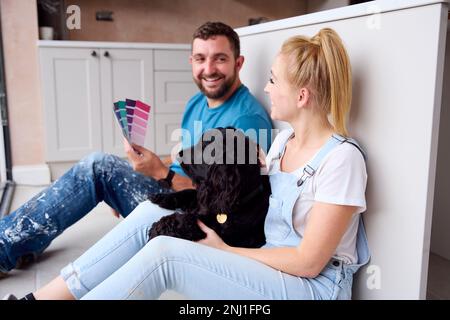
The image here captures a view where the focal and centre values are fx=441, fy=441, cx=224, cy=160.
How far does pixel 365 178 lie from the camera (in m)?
0.95

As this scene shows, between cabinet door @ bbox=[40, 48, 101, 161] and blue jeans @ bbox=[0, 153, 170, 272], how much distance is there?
1513 millimetres

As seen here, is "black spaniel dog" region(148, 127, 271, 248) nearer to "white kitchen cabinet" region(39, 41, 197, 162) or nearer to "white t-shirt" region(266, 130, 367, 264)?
"white t-shirt" region(266, 130, 367, 264)

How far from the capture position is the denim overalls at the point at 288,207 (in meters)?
0.97

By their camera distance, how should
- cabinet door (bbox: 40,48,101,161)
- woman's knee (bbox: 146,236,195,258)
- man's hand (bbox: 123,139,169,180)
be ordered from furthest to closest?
cabinet door (bbox: 40,48,101,161) → man's hand (bbox: 123,139,169,180) → woman's knee (bbox: 146,236,195,258)

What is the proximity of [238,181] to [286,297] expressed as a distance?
0.30 meters

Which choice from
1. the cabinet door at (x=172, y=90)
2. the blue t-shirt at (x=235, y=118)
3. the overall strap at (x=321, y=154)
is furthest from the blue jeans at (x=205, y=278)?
the cabinet door at (x=172, y=90)

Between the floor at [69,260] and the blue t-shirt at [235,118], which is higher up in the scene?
the blue t-shirt at [235,118]

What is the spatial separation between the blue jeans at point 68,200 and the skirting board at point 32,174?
1473 mm

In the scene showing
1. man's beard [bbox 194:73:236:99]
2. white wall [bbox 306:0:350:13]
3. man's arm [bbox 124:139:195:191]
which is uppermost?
white wall [bbox 306:0:350:13]

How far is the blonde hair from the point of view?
96 centimetres

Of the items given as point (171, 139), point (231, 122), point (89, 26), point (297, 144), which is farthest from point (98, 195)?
point (89, 26)

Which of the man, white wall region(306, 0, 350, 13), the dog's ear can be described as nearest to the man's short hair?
the man

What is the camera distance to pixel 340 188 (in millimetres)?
898

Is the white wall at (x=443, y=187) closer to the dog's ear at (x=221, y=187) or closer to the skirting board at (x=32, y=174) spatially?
the dog's ear at (x=221, y=187)
